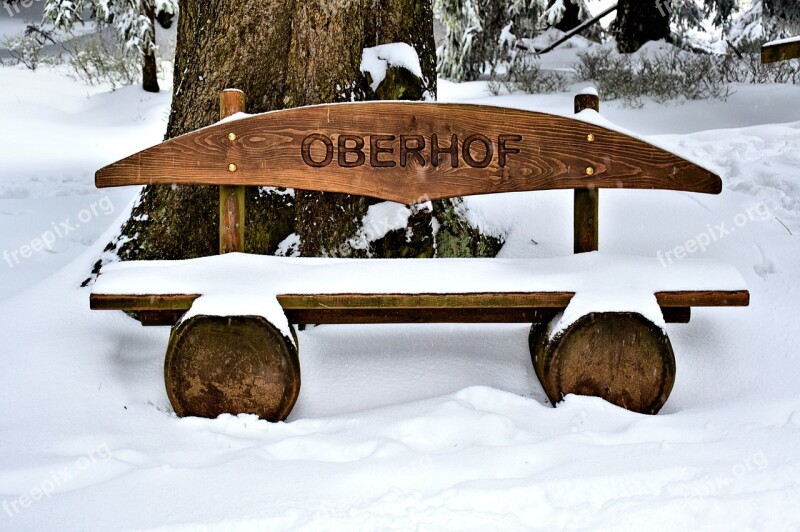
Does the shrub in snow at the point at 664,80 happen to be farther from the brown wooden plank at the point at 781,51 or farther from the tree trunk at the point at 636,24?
the brown wooden plank at the point at 781,51

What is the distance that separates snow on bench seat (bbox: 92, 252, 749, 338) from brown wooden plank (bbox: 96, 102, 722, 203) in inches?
13.3

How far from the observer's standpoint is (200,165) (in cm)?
289

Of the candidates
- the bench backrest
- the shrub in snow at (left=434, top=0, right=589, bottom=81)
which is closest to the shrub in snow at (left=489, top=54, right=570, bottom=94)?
the shrub in snow at (left=434, top=0, right=589, bottom=81)

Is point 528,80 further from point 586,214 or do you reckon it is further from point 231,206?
point 231,206

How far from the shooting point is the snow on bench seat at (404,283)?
2.65m

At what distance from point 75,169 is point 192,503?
5.48 metres

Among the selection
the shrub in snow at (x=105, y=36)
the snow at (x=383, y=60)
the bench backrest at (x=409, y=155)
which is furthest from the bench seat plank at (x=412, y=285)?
the shrub in snow at (x=105, y=36)

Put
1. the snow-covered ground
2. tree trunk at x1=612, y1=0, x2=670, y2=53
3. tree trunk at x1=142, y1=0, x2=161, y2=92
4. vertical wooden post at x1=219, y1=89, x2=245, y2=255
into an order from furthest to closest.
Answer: tree trunk at x1=142, y1=0, x2=161, y2=92 → tree trunk at x1=612, y1=0, x2=670, y2=53 → vertical wooden post at x1=219, y1=89, x2=245, y2=255 → the snow-covered ground

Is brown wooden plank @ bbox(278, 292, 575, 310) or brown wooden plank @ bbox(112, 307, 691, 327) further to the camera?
brown wooden plank @ bbox(112, 307, 691, 327)

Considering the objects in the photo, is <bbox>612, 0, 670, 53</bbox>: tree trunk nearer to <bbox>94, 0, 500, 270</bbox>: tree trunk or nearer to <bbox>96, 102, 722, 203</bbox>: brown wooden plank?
<bbox>94, 0, 500, 270</bbox>: tree trunk

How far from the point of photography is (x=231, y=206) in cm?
301

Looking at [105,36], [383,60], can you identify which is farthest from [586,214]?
[105,36]

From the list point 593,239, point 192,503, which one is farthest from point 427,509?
point 593,239

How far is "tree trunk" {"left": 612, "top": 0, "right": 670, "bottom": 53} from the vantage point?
1046 centimetres
